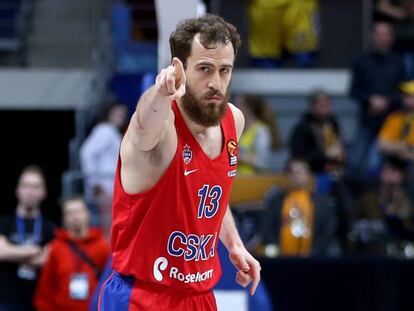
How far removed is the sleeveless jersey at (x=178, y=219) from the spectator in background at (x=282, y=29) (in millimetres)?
9465

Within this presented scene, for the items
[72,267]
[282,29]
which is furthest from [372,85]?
[72,267]

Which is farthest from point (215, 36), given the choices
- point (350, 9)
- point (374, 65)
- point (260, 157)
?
point (350, 9)

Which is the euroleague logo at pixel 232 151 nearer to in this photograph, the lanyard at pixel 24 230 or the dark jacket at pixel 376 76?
the lanyard at pixel 24 230

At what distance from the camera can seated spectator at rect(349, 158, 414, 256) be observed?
36.5 ft

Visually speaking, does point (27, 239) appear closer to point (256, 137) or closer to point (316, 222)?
point (316, 222)

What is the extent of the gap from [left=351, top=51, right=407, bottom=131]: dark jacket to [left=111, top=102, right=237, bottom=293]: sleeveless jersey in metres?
7.95

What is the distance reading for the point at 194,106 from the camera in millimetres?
5227

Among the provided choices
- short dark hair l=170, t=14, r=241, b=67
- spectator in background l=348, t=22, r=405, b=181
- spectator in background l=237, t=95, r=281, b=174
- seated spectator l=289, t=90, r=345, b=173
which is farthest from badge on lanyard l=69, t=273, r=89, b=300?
short dark hair l=170, t=14, r=241, b=67

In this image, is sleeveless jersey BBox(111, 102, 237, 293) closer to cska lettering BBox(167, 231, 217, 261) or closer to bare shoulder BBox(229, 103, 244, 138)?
cska lettering BBox(167, 231, 217, 261)

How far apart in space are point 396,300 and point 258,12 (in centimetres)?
592

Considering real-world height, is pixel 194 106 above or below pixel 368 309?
above

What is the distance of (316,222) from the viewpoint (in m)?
10.9

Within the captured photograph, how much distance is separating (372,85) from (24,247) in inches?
200

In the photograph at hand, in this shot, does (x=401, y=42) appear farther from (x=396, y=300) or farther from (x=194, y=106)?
(x=194, y=106)
